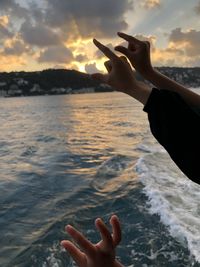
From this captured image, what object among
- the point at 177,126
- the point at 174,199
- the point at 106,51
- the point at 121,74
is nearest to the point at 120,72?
the point at 121,74

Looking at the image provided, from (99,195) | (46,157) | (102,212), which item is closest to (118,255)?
(102,212)

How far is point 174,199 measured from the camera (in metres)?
9.42

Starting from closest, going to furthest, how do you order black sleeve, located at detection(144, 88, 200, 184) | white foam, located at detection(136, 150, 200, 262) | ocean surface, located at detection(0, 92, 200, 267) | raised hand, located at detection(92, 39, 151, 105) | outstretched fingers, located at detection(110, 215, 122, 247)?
black sleeve, located at detection(144, 88, 200, 184) < outstretched fingers, located at detection(110, 215, 122, 247) < raised hand, located at detection(92, 39, 151, 105) < ocean surface, located at detection(0, 92, 200, 267) < white foam, located at detection(136, 150, 200, 262)

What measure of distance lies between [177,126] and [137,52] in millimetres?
663

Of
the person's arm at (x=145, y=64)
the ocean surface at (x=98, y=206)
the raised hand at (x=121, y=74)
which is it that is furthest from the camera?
the ocean surface at (x=98, y=206)

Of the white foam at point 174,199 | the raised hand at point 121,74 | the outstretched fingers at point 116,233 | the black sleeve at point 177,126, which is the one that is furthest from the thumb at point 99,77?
the white foam at point 174,199

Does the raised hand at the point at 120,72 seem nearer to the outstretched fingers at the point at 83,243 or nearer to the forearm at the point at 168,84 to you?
the forearm at the point at 168,84

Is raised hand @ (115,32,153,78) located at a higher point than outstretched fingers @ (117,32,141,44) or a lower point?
lower

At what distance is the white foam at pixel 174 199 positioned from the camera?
7090 mm

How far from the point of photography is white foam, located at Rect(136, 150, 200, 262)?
709cm

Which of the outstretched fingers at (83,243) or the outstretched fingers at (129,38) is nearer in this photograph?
the outstretched fingers at (83,243)

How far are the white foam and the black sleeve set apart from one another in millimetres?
5057

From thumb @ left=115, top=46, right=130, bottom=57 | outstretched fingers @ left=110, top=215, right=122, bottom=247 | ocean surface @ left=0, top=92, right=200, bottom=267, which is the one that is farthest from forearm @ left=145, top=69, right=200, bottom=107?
ocean surface @ left=0, top=92, right=200, bottom=267

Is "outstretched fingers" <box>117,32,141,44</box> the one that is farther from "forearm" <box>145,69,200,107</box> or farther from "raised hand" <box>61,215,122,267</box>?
"raised hand" <box>61,215,122,267</box>
